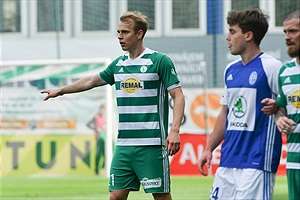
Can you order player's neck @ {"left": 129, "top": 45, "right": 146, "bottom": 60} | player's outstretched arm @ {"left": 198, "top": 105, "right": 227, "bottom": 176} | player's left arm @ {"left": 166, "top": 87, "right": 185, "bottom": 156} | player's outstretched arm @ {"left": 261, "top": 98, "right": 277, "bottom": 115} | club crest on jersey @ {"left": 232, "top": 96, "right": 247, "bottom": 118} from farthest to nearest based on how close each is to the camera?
player's neck @ {"left": 129, "top": 45, "right": 146, "bottom": 60}, player's left arm @ {"left": 166, "top": 87, "right": 185, "bottom": 156}, player's outstretched arm @ {"left": 198, "top": 105, "right": 227, "bottom": 176}, club crest on jersey @ {"left": 232, "top": 96, "right": 247, "bottom": 118}, player's outstretched arm @ {"left": 261, "top": 98, "right": 277, "bottom": 115}

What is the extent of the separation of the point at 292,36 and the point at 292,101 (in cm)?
46

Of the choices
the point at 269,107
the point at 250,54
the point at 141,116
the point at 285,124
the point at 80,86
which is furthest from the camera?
the point at 80,86

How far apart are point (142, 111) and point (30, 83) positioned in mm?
15020

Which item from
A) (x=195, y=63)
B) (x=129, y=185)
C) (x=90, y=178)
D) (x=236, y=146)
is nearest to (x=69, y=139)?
(x=90, y=178)

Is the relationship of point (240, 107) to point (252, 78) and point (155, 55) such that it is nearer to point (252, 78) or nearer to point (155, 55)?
point (252, 78)

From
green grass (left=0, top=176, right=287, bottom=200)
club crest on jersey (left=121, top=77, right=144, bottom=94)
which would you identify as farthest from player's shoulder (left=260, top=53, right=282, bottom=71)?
green grass (left=0, top=176, right=287, bottom=200)

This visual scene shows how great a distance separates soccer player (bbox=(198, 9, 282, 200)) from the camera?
727cm

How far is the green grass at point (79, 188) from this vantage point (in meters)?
16.4

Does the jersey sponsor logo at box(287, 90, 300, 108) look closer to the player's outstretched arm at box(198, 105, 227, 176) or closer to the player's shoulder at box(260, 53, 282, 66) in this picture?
the player's shoulder at box(260, 53, 282, 66)

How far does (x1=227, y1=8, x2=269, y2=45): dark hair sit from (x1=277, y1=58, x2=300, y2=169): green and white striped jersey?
0.60m

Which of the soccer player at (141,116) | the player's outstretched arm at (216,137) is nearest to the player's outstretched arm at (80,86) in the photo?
the soccer player at (141,116)

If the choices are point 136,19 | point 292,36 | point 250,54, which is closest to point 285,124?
point 292,36

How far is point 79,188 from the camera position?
62.6ft

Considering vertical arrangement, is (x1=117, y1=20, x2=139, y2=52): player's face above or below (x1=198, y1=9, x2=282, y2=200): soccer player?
above
